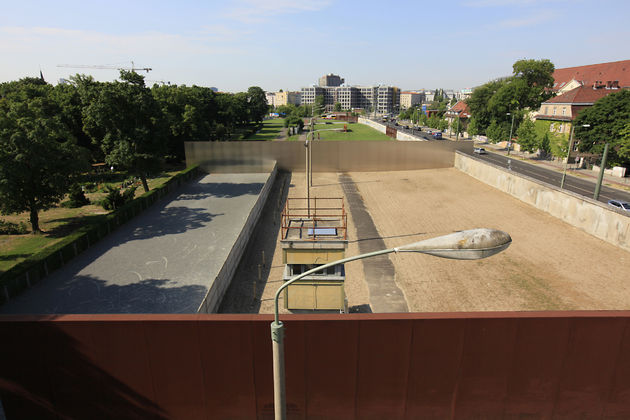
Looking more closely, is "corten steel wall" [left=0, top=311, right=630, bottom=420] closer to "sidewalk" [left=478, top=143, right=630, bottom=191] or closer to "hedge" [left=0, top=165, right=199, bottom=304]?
"hedge" [left=0, top=165, right=199, bottom=304]

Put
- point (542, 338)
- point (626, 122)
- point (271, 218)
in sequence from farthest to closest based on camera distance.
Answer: point (626, 122) < point (271, 218) < point (542, 338)

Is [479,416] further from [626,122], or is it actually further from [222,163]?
[626,122]

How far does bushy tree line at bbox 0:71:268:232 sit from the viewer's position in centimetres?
2370

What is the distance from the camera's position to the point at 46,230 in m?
27.1

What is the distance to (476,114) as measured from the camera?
271 feet

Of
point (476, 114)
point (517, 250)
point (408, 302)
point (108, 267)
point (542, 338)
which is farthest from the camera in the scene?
point (476, 114)

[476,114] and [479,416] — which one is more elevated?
[476,114]

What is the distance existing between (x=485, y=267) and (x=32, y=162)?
29886mm

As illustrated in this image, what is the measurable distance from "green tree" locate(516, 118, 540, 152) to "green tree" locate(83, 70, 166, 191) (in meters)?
55.5

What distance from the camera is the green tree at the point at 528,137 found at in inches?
2272

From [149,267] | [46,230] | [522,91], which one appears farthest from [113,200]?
[522,91]

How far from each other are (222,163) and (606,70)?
81760 millimetres

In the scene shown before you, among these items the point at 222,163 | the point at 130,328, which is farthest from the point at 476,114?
the point at 130,328

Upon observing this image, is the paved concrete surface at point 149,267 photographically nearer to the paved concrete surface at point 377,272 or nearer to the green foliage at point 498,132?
the paved concrete surface at point 377,272
